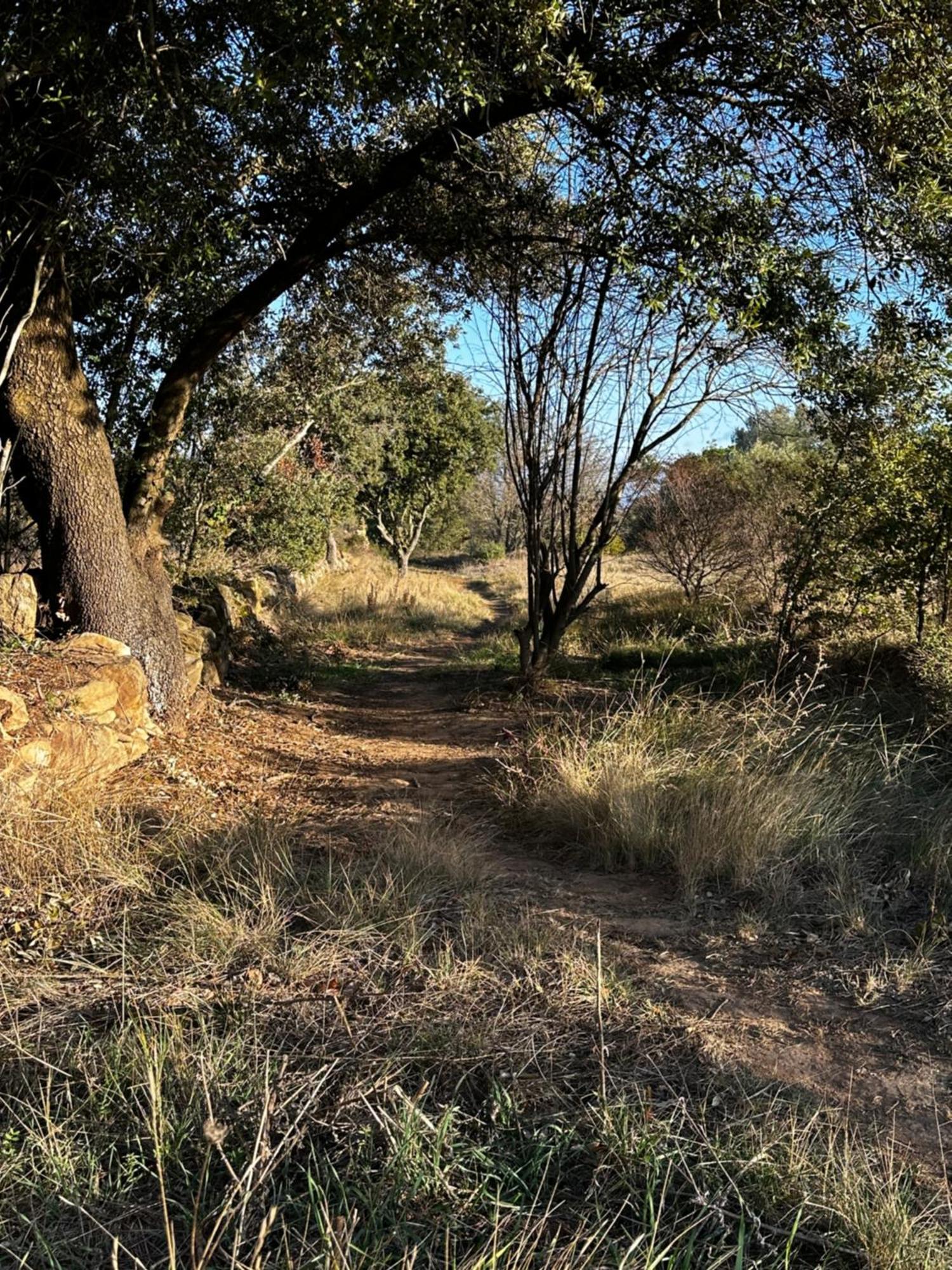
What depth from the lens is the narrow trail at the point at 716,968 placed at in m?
2.59

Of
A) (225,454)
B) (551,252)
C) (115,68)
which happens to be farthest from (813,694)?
(225,454)

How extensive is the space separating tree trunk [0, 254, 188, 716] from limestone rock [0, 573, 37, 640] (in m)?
0.23

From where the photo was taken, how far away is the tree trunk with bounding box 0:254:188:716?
20.0 feet

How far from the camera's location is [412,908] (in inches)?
137

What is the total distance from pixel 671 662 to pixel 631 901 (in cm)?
632

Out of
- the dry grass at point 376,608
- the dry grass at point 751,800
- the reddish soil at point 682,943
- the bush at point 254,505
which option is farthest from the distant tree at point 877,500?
the dry grass at point 376,608

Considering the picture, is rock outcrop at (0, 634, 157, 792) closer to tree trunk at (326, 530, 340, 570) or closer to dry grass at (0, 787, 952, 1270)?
dry grass at (0, 787, 952, 1270)

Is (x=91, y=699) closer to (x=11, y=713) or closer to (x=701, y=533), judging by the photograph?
(x=11, y=713)

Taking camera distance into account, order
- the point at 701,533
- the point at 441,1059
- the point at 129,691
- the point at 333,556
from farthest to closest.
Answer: the point at 333,556
the point at 701,533
the point at 129,691
the point at 441,1059

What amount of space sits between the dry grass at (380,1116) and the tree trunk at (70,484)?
139 inches

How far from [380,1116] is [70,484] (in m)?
5.54

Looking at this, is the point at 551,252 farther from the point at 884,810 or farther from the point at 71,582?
the point at 884,810

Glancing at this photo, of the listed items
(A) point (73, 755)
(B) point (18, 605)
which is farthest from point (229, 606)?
(A) point (73, 755)

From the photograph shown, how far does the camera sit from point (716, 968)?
331 cm
